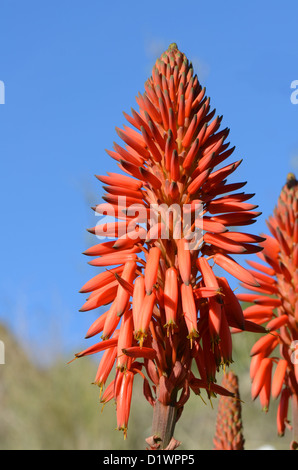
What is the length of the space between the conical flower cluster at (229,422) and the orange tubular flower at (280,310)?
1.12ft

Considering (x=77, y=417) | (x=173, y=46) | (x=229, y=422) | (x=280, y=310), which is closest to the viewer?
(x=173, y=46)

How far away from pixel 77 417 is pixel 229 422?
8486 millimetres

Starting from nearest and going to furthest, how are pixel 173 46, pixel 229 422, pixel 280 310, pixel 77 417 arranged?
pixel 173 46
pixel 280 310
pixel 229 422
pixel 77 417

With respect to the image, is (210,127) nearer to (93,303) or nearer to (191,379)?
(93,303)

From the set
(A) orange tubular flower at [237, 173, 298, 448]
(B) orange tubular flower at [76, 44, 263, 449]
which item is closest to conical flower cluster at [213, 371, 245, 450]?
(A) orange tubular flower at [237, 173, 298, 448]

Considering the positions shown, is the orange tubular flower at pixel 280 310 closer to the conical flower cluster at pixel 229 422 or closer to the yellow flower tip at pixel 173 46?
the conical flower cluster at pixel 229 422

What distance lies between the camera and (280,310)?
4539mm

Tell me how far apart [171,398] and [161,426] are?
14 centimetres

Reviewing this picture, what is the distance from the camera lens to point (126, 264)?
3.21 metres

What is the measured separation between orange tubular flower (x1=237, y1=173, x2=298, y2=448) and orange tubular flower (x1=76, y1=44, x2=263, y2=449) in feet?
3.54

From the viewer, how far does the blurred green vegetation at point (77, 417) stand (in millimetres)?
12352

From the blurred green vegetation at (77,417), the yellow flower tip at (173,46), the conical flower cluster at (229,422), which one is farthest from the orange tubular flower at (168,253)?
the blurred green vegetation at (77,417)

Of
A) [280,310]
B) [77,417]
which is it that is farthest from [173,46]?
[77,417]

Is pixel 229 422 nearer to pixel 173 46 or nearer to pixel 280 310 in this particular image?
pixel 280 310
